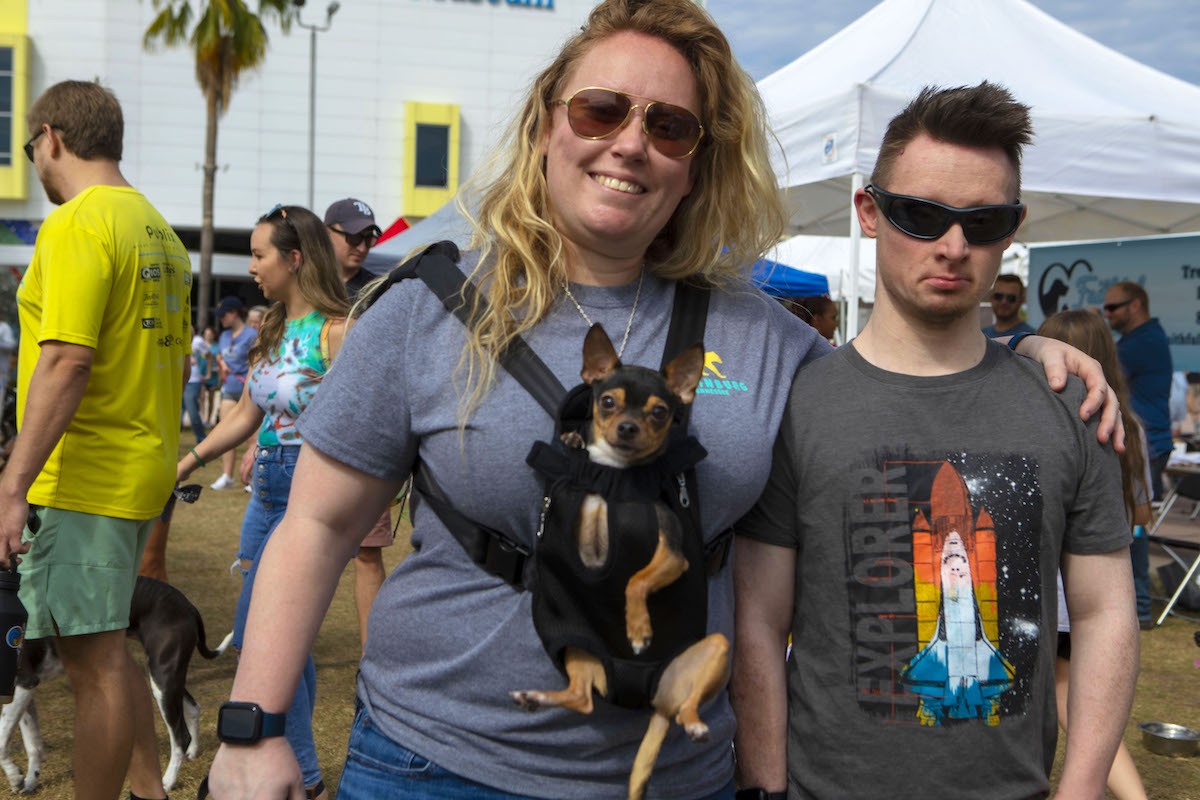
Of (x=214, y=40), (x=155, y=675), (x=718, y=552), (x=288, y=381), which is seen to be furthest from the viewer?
(x=214, y=40)

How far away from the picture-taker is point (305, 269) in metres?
4.58

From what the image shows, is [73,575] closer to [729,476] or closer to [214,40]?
[729,476]

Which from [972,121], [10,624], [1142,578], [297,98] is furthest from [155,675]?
[297,98]

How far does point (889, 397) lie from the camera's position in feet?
6.44

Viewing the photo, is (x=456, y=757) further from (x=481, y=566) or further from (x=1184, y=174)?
Answer: (x=1184, y=174)

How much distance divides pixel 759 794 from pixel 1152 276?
1016 cm

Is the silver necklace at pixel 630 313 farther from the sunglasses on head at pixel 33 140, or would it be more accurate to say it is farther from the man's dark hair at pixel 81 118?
the sunglasses on head at pixel 33 140

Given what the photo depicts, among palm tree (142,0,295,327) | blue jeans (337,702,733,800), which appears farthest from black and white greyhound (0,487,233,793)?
palm tree (142,0,295,327)

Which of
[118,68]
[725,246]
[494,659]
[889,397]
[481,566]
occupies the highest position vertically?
[118,68]

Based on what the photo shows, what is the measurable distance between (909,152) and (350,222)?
14.8ft

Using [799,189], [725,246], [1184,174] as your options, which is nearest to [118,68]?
[799,189]

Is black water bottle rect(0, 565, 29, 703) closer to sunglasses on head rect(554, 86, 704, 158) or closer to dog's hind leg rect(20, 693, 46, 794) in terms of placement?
dog's hind leg rect(20, 693, 46, 794)

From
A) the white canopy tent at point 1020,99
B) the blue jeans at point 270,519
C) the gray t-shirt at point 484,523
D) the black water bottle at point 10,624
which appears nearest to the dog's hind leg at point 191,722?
the blue jeans at point 270,519

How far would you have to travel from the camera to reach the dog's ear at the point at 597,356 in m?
1.69
